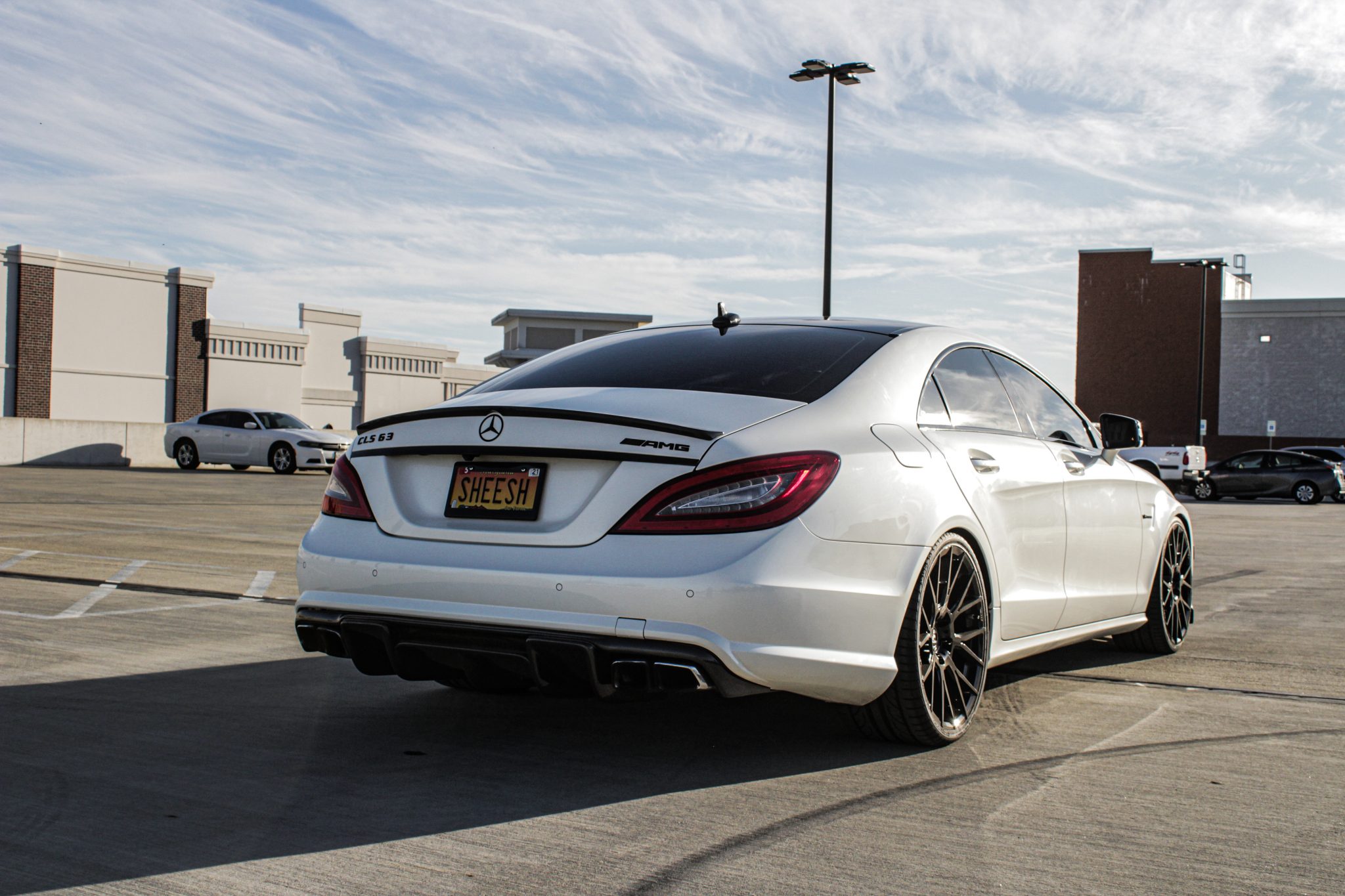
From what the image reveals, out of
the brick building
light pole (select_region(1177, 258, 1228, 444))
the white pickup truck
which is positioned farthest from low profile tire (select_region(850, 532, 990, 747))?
the brick building

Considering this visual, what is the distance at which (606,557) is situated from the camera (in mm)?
3801

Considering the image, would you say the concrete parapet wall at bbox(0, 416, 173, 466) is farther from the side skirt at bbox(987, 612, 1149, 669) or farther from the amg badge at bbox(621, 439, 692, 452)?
the amg badge at bbox(621, 439, 692, 452)

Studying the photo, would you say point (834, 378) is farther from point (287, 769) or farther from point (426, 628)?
point (287, 769)

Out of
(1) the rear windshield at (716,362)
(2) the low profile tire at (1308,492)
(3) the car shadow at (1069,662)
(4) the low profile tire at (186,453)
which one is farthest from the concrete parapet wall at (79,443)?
(1) the rear windshield at (716,362)

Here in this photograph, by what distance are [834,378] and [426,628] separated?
159cm

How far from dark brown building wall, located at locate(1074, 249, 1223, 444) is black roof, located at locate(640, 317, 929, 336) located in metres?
57.7

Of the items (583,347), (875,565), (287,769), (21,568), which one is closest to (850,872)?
(875,565)

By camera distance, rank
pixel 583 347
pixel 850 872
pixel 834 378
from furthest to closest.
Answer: pixel 583 347, pixel 834 378, pixel 850 872

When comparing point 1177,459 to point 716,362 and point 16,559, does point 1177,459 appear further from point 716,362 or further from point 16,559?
point 716,362

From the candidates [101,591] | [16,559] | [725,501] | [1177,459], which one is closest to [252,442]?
[16,559]

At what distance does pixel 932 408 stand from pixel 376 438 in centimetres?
199

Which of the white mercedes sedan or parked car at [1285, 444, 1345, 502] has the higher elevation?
parked car at [1285, 444, 1345, 502]

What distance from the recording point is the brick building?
5797 cm

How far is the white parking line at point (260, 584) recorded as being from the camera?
8.26 meters
